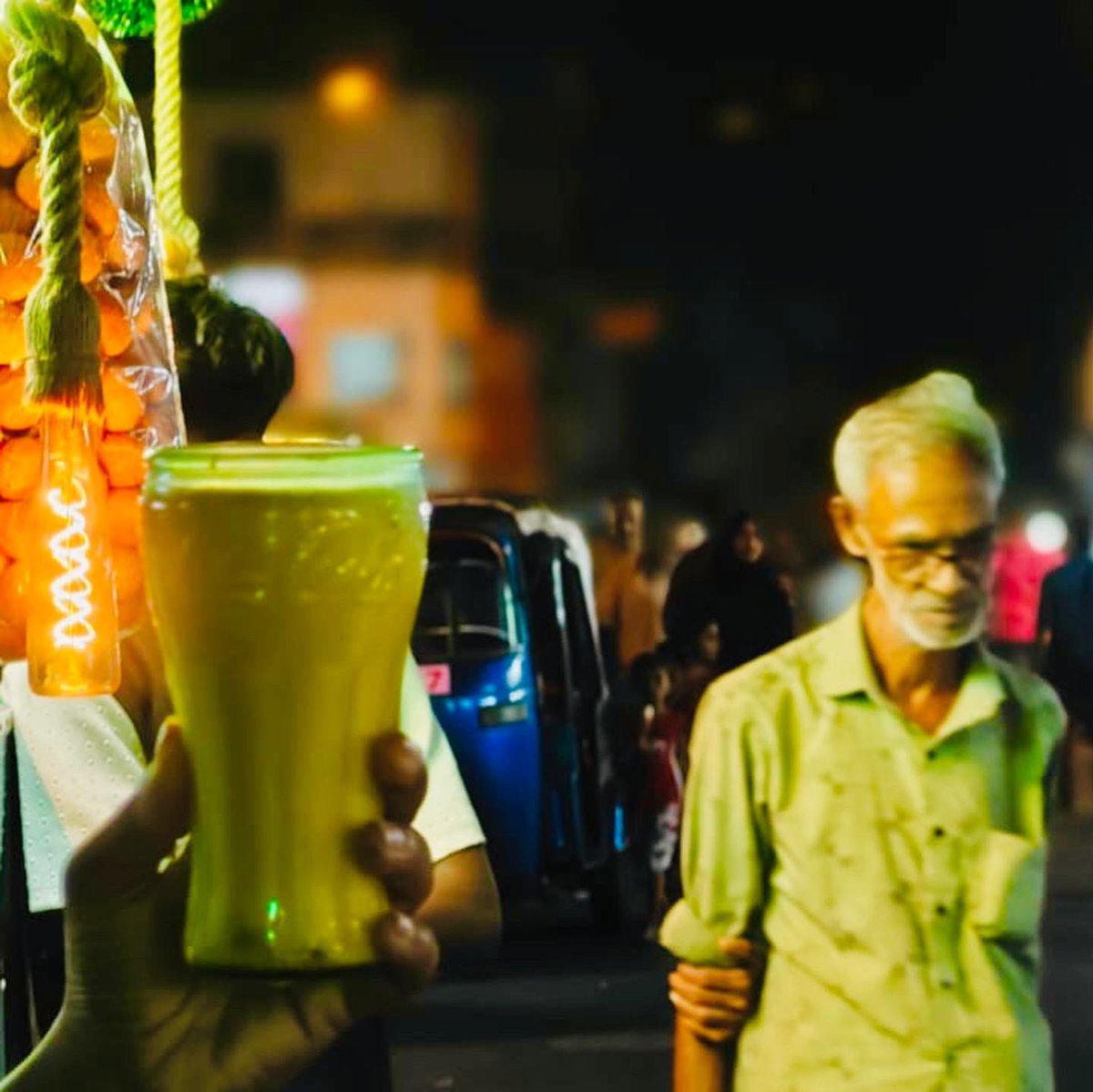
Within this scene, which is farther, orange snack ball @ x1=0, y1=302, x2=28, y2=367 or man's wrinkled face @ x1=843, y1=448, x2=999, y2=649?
man's wrinkled face @ x1=843, y1=448, x2=999, y2=649

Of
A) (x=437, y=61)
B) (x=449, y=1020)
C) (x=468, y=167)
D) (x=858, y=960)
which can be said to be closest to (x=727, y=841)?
(x=858, y=960)

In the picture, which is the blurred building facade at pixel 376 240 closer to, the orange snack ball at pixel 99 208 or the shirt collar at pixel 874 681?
the shirt collar at pixel 874 681

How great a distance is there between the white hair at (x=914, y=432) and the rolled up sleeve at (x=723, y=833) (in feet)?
0.92

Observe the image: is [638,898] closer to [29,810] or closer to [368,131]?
[29,810]

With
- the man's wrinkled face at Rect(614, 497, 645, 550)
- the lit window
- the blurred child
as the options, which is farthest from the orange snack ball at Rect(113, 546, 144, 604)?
the lit window

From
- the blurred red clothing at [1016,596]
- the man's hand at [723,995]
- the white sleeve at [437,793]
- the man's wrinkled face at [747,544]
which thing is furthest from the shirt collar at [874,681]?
the blurred red clothing at [1016,596]

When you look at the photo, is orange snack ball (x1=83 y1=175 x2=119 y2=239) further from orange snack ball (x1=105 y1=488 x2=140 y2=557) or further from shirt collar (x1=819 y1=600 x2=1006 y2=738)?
shirt collar (x1=819 y1=600 x2=1006 y2=738)

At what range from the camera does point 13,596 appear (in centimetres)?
267

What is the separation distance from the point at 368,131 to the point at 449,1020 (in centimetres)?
4021

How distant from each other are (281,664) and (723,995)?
119 cm

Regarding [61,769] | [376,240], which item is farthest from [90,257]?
[376,240]

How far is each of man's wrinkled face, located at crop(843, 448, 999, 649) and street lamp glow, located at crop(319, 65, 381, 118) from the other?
155 ft

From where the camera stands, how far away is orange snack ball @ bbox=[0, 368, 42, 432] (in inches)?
105

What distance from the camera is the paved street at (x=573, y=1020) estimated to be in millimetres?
9203
